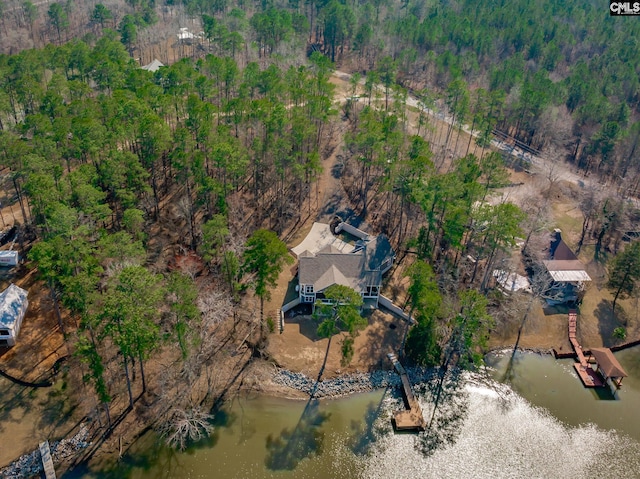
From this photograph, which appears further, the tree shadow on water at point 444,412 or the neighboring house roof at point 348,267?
the neighboring house roof at point 348,267

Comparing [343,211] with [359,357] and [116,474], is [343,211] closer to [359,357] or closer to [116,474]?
[359,357]

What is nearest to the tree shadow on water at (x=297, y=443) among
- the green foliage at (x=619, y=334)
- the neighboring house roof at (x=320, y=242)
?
the neighboring house roof at (x=320, y=242)

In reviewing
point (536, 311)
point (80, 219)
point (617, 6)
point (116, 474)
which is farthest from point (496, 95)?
point (116, 474)

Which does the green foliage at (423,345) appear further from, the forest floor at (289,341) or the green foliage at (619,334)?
the green foliage at (619,334)

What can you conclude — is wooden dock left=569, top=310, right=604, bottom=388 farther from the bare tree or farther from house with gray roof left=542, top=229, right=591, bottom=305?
the bare tree

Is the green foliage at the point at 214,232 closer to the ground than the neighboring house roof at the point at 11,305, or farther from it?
farther from it
